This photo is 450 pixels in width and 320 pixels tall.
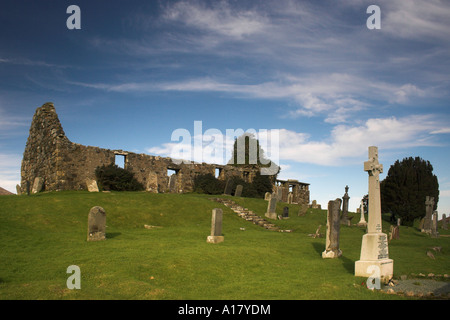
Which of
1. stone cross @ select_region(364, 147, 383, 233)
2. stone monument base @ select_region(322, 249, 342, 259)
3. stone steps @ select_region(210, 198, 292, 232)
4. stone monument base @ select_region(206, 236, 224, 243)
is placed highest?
stone cross @ select_region(364, 147, 383, 233)

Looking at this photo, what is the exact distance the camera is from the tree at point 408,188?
34.5m

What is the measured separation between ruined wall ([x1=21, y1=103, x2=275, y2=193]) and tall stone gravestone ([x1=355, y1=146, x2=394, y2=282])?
2123cm

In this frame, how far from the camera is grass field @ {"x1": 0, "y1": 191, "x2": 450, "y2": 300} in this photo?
7.99m

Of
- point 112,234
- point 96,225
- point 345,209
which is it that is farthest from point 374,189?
point 345,209

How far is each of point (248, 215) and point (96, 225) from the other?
1246 cm

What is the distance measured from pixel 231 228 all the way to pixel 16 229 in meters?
10.6

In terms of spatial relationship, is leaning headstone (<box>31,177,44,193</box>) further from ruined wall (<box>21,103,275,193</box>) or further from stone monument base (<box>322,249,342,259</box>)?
stone monument base (<box>322,249,342,259</box>)

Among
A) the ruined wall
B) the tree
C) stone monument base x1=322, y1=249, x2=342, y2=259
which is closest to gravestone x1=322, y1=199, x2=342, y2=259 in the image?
stone monument base x1=322, y1=249, x2=342, y2=259

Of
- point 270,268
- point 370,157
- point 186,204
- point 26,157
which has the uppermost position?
point 26,157

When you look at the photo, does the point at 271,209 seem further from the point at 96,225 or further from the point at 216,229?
the point at 96,225

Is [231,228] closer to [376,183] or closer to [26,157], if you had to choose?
[376,183]
